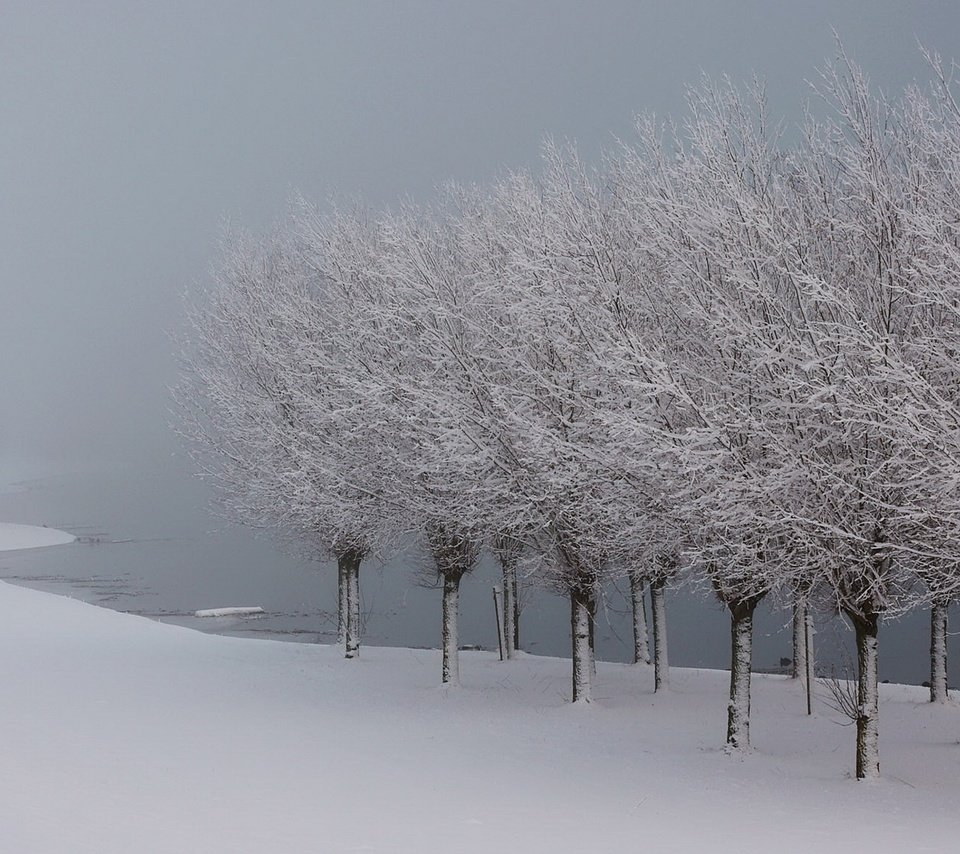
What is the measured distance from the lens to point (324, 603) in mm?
61844

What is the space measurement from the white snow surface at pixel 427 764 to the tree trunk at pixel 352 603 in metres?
1.05

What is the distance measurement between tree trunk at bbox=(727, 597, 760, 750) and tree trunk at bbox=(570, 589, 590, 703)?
12.8 feet

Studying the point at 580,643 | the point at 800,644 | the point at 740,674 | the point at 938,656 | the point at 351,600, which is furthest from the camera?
the point at 351,600

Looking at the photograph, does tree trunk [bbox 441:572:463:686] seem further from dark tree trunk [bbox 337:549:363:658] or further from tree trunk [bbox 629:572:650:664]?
dark tree trunk [bbox 337:549:363:658]

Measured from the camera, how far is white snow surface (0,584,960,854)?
42.0 ft

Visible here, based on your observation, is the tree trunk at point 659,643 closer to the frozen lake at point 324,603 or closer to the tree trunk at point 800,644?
the frozen lake at point 324,603

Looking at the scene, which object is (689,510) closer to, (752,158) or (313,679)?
(752,158)

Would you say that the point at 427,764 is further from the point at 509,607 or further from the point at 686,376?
the point at 509,607

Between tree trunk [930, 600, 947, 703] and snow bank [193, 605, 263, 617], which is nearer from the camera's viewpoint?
tree trunk [930, 600, 947, 703]

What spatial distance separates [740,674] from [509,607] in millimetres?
13885

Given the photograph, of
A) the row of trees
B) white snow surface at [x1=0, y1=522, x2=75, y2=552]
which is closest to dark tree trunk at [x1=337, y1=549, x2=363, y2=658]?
the row of trees

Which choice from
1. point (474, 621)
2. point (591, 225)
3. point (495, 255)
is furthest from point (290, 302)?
point (474, 621)

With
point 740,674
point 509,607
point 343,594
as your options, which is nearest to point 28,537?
point 343,594

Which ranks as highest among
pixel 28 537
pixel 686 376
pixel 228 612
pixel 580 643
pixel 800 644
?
pixel 686 376
